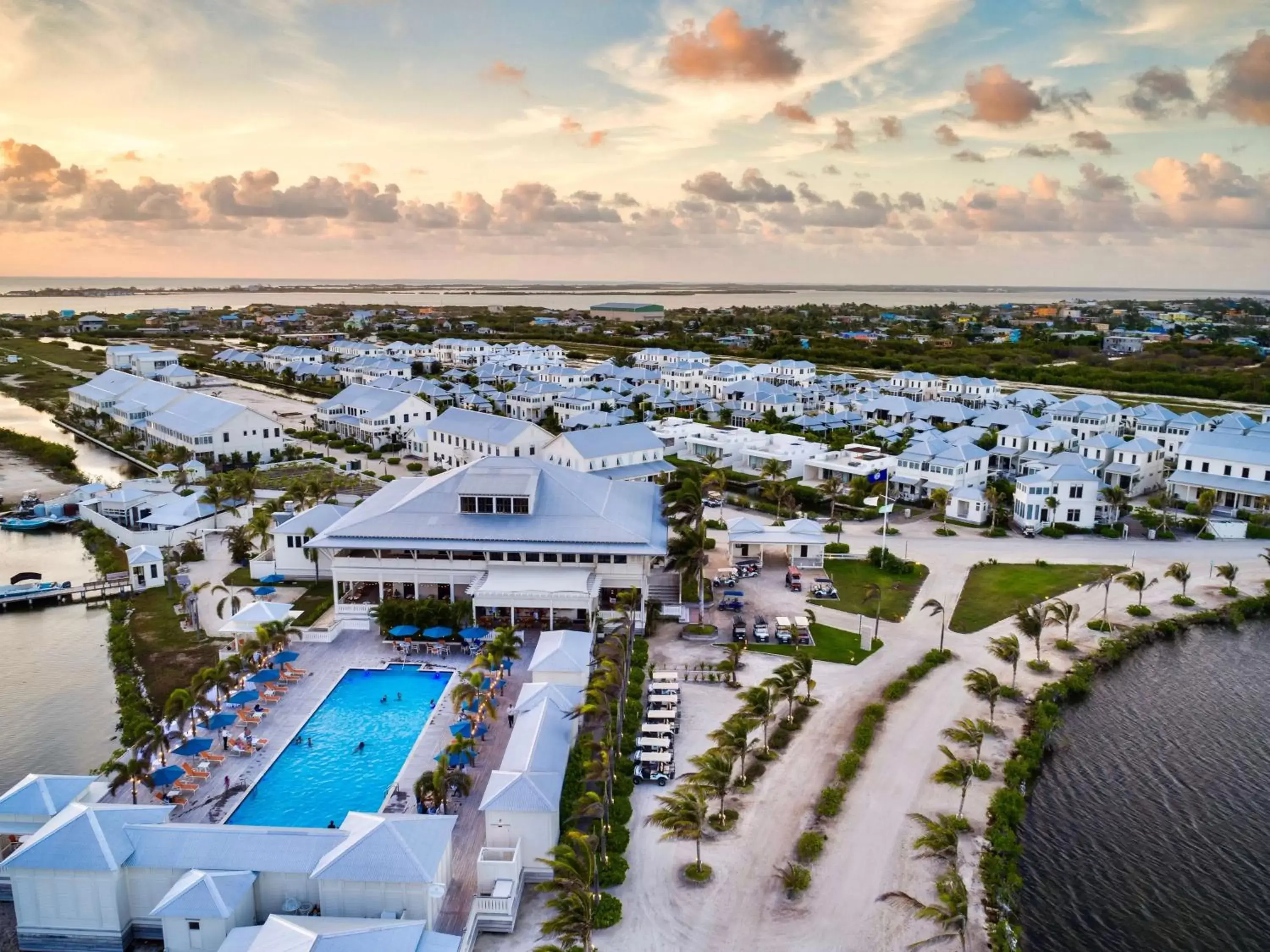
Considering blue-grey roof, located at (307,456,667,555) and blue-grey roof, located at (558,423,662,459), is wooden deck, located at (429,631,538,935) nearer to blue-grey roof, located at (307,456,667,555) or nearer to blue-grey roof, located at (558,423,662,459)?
blue-grey roof, located at (307,456,667,555)

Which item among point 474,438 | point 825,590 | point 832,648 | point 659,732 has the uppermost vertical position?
point 474,438

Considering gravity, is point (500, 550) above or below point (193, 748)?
above

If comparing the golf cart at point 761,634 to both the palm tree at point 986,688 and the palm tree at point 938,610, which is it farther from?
the palm tree at point 986,688

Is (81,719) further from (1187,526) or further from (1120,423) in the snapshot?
(1120,423)

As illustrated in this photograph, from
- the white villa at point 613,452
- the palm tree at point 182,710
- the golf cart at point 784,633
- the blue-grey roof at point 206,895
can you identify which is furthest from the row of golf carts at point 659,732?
the white villa at point 613,452

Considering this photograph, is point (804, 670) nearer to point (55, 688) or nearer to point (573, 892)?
point (573, 892)

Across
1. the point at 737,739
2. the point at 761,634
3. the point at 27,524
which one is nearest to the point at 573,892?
the point at 737,739

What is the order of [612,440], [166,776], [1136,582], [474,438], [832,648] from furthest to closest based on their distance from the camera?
[474,438]
[612,440]
[1136,582]
[832,648]
[166,776]
